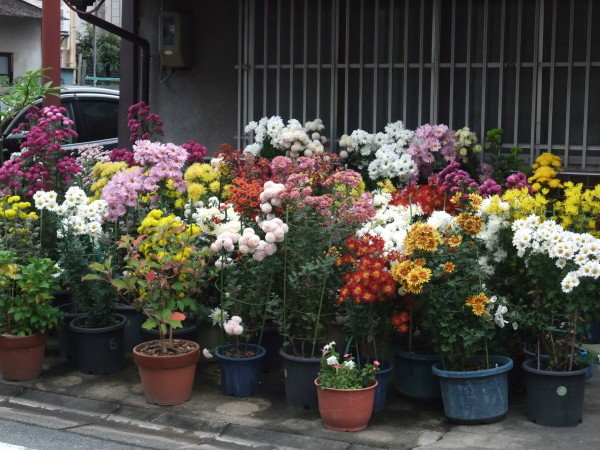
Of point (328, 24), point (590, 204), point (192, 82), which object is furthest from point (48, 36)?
point (590, 204)

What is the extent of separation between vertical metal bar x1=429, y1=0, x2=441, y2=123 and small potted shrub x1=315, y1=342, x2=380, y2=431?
3.49 m

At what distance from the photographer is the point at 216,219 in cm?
723

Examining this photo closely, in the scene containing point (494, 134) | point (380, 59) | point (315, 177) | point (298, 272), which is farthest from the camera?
point (380, 59)

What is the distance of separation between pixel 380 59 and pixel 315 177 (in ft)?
6.99

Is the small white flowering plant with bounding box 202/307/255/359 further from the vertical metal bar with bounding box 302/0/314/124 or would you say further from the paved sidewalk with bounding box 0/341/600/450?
the vertical metal bar with bounding box 302/0/314/124

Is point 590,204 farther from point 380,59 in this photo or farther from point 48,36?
point 48,36

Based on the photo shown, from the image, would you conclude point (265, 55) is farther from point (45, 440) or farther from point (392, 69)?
point (45, 440)

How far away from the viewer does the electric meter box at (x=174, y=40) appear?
10070mm

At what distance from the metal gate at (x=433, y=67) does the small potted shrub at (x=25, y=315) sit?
10.7 feet

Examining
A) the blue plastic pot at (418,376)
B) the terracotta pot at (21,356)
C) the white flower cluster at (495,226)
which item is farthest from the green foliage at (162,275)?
the white flower cluster at (495,226)

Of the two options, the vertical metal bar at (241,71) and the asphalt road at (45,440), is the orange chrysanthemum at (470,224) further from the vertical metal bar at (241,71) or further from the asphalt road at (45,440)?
the vertical metal bar at (241,71)

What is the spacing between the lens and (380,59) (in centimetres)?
938

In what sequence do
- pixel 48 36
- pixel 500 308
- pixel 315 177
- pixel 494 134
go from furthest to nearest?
pixel 48 36 < pixel 494 134 < pixel 315 177 < pixel 500 308

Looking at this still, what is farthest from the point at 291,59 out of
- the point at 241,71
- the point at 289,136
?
the point at 289,136
